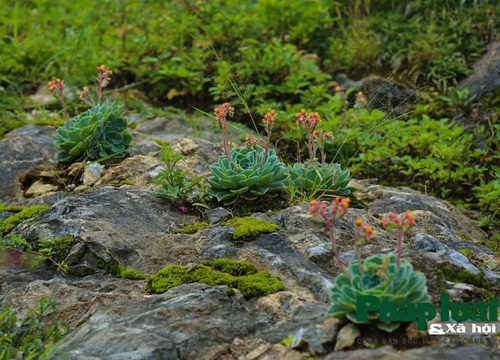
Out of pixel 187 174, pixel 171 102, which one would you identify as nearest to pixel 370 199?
pixel 187 174

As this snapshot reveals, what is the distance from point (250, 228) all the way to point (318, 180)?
2.55 ft

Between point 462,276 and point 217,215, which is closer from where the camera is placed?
point 462,276

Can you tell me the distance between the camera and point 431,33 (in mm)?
8250

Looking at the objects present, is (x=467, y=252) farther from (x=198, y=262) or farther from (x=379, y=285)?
(x=198, y=262)

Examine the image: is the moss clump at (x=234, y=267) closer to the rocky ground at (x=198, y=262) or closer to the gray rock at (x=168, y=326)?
the rocky ground at (x=198, y=262)

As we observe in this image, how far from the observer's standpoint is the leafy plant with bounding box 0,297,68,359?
3521 mm

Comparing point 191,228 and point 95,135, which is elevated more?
point 95,135

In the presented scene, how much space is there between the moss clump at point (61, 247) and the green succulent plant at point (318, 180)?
1463 millimetres

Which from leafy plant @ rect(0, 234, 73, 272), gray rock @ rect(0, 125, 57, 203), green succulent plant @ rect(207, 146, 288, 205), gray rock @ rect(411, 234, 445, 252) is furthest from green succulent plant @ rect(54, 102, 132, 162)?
gray rock @ rect(411, 234, 445, 252)

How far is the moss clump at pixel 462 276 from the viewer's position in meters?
3.78

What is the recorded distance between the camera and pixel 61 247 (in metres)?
4.28

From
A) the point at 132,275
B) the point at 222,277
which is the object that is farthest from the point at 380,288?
the point at 132,275

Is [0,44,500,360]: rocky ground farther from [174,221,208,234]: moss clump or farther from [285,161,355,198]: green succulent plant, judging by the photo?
[285,161,355,198]: green succulent plant

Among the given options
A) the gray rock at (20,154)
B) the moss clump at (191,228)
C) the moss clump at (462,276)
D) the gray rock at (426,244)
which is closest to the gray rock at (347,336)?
the moss clump at (462,276)
